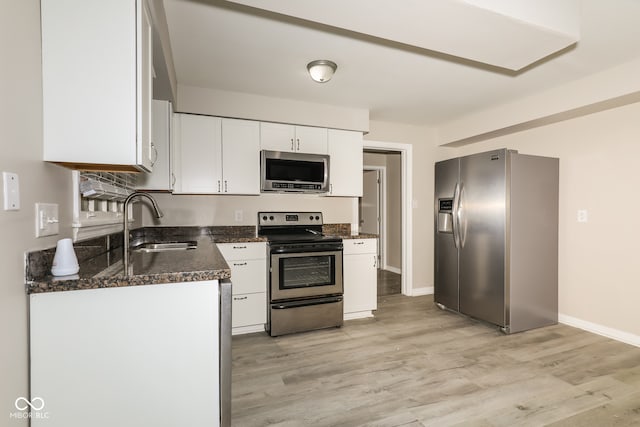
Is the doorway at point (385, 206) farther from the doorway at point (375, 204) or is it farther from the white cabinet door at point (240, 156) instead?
the white cabinet door at point (240, 156)

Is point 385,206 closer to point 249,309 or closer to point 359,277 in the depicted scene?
point 359,277

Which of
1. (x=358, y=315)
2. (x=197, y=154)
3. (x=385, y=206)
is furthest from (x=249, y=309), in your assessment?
(x=385, y=206)

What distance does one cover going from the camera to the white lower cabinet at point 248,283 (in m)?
3.03

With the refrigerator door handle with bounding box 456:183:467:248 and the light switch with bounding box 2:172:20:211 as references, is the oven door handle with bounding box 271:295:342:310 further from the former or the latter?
the light switch with bounding box 2:172:20:211

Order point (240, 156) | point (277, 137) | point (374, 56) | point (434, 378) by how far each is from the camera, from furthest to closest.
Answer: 1. point (277, 137)
2. point (240, 156)
3. point (374, 56)
4. point (434, 378)

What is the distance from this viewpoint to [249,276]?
307 cm

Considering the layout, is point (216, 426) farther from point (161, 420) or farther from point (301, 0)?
point (301, 0)

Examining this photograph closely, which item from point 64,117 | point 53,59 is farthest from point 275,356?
point 53,59

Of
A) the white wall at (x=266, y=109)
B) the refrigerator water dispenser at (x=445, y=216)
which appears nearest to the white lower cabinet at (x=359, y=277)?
the refrigerator water dispenser at (x=445, y=216)

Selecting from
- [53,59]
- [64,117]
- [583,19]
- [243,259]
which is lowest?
[243,259]

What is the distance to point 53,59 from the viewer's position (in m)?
1.15

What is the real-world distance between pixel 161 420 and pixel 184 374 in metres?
0.17

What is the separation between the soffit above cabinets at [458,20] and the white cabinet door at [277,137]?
1628 millimetres

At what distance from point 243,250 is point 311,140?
1.36 metres
